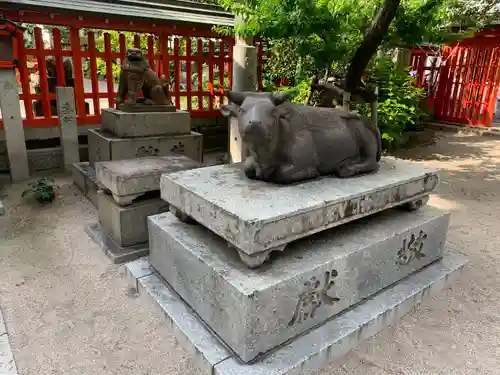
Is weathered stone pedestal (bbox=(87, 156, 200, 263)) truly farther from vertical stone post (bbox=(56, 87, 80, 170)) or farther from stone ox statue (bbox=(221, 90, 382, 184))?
vertical stone post (bbox=(56, 87, 80, 170))

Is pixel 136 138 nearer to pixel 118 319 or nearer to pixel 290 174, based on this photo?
pixel 118 319

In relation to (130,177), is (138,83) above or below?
above

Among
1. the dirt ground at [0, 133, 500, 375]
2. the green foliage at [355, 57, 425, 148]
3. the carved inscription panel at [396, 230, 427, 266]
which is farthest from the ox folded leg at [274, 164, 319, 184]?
the green foliage at [355, 57, 425, 148]

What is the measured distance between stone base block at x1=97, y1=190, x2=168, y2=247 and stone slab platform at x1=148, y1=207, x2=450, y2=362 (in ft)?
2.10

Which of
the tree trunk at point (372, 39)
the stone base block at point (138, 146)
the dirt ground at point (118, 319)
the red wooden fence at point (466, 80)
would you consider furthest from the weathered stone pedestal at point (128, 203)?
the red wooden fence at point (466, 80)

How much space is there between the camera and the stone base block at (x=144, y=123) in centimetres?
530

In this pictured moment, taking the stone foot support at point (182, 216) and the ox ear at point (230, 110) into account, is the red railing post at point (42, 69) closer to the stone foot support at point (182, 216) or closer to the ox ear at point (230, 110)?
the stone foot support at point (182, 216)

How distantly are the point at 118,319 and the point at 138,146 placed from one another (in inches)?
119

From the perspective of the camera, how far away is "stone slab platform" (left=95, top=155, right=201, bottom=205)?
136 inches

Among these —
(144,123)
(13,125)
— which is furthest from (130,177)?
(13,125)

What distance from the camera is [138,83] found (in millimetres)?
5422

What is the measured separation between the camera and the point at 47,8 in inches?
225

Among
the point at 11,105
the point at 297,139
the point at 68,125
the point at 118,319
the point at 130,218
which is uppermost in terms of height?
the point at 297,139

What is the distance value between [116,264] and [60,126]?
3.71 m
